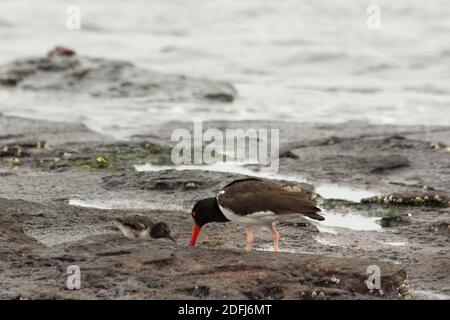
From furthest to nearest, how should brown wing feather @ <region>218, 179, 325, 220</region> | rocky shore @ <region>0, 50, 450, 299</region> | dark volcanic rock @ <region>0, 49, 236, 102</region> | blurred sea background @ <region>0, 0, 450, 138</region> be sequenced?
1. dark volcanic rock @ <region>0, 49, 236, 102</region>
2. blurred sea background @ <region>0, 0, 450, 138</region>
3. brown wing feather @ <region>218, 179, 325, 220</region>
4. rocky shore @ <region>0, 50, 450, 299</region>

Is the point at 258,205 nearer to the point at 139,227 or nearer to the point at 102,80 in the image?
the point at 139,227

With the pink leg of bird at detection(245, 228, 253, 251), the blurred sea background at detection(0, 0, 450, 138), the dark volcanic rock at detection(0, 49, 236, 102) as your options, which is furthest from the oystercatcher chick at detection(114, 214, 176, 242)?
the dark volcanic rock at detection(0, 49, 236, 102)

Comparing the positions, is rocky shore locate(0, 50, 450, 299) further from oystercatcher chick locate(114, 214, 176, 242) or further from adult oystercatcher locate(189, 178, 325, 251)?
adult oystercatcher locate(189, 178, 325, 251)

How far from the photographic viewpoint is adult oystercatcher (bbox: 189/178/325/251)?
8.88 meters

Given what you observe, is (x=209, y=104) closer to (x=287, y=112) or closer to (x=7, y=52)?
(x=287, y=112)

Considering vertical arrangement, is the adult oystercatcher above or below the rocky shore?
above

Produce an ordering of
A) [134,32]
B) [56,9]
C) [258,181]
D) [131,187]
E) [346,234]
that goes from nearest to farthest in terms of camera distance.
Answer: [258,181] → [346,234] → [131,187] → [134,32] → [56,9]

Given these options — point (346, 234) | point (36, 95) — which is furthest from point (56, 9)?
point (346, 234)

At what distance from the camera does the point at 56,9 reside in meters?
30.7

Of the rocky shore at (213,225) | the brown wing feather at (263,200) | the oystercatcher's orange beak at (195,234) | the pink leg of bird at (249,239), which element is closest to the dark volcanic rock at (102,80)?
the rocky shore at (213,225)

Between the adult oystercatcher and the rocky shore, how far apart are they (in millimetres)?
348

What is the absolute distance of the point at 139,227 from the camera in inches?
361

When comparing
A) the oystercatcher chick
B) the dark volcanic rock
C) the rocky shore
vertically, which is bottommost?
the rocky shore
